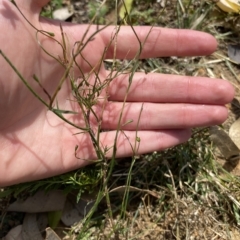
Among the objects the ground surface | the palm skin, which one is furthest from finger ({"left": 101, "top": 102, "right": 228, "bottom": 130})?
the ground surface

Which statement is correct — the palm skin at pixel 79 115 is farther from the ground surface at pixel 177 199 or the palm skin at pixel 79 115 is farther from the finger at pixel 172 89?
the ground surface at pixel 177 199

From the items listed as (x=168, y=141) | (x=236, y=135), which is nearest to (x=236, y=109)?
(x=236, y=135)

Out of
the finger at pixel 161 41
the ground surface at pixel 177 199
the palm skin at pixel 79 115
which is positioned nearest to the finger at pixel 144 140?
the palm skin at pixel 79 115

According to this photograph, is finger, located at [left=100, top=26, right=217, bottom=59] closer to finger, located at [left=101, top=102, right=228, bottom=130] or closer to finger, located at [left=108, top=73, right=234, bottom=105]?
finger, located at [left=108, top=73, right=234, bottom=105]

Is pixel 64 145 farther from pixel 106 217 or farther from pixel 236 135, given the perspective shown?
pixel 236 135

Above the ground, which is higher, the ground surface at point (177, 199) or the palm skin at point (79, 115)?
the palm skin at point (79, 115)

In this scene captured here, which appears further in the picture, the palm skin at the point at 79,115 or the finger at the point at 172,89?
the finger at the point at 172,89

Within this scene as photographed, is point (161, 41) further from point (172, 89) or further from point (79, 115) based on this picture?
point (79, 115)

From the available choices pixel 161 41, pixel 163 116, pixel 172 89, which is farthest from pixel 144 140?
pixel 161 41
